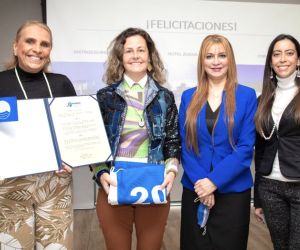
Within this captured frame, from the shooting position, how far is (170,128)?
183 cm

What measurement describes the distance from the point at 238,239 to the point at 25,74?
1409 mm

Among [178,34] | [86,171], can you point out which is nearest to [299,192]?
[178,34]

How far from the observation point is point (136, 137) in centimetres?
175

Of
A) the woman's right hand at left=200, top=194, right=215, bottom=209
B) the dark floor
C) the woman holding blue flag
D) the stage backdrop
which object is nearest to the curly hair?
the woman holding blue flag

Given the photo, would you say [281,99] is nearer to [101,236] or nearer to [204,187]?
[204,187]

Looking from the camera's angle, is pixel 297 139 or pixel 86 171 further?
pixel 86 171

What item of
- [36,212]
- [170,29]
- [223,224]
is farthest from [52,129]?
[170,29]

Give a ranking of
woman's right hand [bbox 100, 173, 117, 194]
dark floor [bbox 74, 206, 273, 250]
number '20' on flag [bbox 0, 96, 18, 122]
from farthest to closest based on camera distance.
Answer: dark floor [bbox 74, 206, 273, 250] → woman's right hand [bbox 100, 173, 117, 194] → number '20' on flag [bbox 0, 96, 18, 122]

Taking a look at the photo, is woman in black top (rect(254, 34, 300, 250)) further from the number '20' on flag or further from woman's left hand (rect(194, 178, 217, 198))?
the number '20' on flag

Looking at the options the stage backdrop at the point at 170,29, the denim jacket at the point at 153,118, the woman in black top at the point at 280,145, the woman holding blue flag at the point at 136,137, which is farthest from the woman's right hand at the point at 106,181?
the stage backdrop at the point at 170,29

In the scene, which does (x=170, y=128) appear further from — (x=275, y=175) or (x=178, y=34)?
(x=178, y=34)

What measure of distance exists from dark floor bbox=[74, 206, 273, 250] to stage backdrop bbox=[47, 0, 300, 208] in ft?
4.43

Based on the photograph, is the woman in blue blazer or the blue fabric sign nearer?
the blue fabric sign

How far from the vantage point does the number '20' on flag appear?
1449 millimetres
